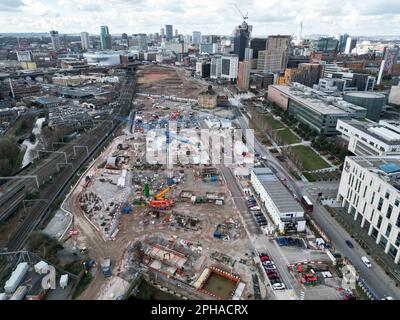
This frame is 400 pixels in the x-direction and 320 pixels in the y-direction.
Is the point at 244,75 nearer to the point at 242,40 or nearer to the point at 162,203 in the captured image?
the point at 242,40

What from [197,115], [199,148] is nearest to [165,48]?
[197,115]

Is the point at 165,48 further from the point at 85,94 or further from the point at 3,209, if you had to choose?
the point at 3,209

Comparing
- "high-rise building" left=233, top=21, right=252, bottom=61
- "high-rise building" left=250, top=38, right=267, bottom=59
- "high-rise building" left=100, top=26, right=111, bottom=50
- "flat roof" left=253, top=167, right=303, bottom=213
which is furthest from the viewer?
"high-rise building" left=100, top=26, right=111, bottom=50

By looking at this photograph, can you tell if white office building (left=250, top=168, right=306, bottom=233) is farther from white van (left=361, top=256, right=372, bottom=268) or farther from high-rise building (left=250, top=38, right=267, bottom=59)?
high-rise building (left=250, top=38, right=267, bottom=59)

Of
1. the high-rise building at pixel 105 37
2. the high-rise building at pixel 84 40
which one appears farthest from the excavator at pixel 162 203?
the high-rise building at pixel 84 40

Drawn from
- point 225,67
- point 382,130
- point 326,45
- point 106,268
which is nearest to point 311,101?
point 382,130

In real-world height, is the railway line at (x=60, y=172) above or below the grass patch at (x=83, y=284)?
above

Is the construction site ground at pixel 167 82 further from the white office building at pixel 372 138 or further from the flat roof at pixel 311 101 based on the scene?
the white office building at pixel 372 138

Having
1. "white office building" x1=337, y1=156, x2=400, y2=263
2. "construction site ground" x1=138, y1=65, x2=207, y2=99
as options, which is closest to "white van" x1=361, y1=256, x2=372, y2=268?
"white office building" x1=337, y1=156, x2=400, y2=263
